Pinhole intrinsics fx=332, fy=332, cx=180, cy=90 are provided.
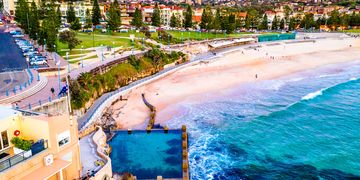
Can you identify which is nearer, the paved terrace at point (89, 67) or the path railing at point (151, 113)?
the path railing at point (151, 113)

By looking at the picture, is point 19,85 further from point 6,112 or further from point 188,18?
point 188,18

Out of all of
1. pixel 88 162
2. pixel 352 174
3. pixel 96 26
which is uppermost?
pixel 96 26

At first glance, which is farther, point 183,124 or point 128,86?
point 128,86

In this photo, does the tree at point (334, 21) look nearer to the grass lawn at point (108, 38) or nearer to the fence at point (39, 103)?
the grass lawn at point (108, 38)

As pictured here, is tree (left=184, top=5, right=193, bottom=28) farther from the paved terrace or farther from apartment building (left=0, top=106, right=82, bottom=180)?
apartment building (left=0, top=106, right=82, bottom=180)

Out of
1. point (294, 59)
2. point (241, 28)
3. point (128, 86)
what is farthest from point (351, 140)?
point (241, 28)

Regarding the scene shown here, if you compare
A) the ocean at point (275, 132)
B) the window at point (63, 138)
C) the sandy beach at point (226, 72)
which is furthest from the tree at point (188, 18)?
the window at point (63, 138)

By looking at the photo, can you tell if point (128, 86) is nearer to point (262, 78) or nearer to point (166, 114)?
point (166, 114)
